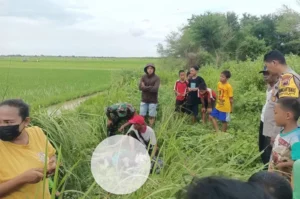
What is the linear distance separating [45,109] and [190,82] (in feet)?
12.7

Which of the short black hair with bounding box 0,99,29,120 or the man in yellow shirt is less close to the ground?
the short black hair with bounding box 0,99,29,120

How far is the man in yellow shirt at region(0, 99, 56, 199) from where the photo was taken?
2.26 meters

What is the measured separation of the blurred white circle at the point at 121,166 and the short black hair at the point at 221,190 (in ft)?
5.74

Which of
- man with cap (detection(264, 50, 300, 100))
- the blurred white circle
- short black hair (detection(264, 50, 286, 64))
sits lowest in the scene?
the blurred white circle

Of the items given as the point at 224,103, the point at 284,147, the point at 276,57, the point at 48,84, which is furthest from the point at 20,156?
the point at 48,84

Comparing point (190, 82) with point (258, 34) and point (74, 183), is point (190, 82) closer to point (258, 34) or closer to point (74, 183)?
point (74, 183)

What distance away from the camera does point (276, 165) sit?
301cm

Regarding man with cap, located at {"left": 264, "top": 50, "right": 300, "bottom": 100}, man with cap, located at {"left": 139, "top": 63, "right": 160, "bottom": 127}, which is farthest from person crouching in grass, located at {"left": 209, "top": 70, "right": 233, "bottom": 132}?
man with cap, located at {"left": 264, "top": 50, "right": 300, "bottom": 100}

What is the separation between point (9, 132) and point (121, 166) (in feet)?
3.17

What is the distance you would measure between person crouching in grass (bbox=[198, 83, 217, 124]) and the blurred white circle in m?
3.83

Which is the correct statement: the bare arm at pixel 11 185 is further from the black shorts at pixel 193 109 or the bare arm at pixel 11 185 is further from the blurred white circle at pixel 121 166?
the black shorts at pixel 193 109

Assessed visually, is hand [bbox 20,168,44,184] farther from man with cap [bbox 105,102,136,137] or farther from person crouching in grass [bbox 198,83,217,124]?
person crouching in grass [bbox 198,83,217,124]

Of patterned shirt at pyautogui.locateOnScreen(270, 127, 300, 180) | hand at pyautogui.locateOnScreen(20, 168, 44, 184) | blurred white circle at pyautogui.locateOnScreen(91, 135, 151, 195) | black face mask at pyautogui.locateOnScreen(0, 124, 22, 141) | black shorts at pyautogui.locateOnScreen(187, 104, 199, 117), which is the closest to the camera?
hand at pyautogui.locateOnScreen(20, 168, 44, 184)

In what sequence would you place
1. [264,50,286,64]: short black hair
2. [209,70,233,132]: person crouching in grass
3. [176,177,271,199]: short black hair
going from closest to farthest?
1. [176,177,271,199]: short black hair
2. [264,50,286,64]: short black hair
3. [209,70,233,132]: person crouching in grass
